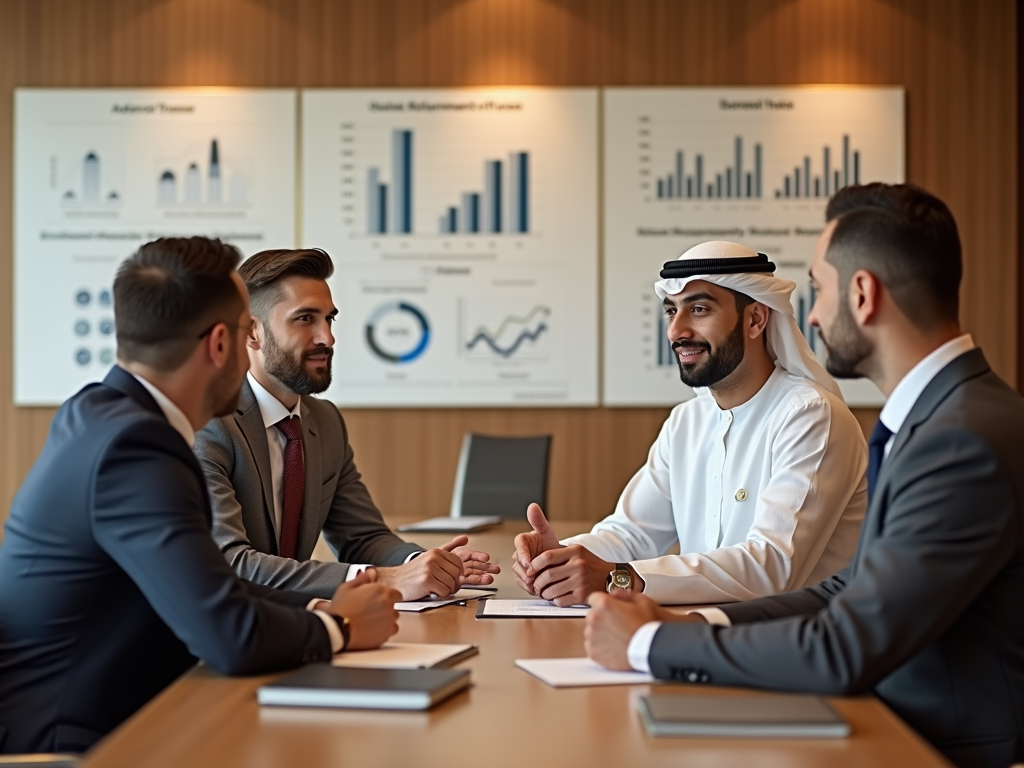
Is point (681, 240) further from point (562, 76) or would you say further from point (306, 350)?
point (306, 350)

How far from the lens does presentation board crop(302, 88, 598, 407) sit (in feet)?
22.9

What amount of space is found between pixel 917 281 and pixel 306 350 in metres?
1.92

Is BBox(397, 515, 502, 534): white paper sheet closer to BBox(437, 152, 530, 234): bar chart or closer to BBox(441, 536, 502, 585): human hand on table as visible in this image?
BBox(441, 536, 502, 585): human hand on table

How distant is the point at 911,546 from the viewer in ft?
6.17

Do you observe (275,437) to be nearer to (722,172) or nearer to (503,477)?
(503,477)

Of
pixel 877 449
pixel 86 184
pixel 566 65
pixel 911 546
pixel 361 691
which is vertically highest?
pixel 566 65

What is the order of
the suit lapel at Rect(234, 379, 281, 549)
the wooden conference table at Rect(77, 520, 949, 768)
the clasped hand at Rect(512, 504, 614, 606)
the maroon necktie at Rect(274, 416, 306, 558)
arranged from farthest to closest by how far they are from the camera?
the maroon necktie at Rect(274, 416, 306, 558)
the suit lapel at Rect(234, 379, 281, 549)
the clasped hand at Rect(512, 504, 614, 606)
the wooden conference table at Rect(77, 520, 949, 768)

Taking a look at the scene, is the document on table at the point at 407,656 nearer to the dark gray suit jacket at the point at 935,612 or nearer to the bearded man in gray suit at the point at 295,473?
the dark gray suit jacket at the point at 935,612

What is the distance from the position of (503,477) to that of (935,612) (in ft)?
13.3

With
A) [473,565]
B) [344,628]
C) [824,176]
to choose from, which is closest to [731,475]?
[473,565]

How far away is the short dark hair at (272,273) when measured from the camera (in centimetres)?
360

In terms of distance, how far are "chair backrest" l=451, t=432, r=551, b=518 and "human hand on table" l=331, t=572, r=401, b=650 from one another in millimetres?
3427

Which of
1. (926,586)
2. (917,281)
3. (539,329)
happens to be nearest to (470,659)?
(926,586)

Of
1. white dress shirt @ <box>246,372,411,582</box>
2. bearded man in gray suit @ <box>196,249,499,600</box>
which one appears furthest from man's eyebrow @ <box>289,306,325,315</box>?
white dress shirt @ <box>246,372,411,582</box>
